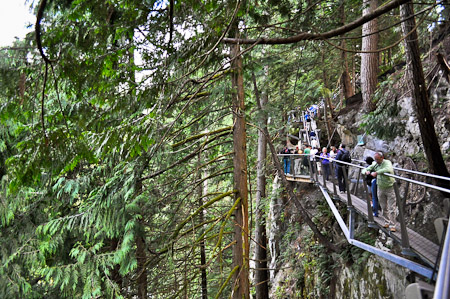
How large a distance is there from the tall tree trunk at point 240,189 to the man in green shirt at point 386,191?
2.43 m

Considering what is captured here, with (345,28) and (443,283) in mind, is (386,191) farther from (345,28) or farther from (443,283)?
(443,283)

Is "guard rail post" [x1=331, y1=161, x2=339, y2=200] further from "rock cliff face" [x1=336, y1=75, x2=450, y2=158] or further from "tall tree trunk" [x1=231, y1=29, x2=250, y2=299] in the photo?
"tall tree trunk" [x1=231, y1=29, x2=250, y2=299]

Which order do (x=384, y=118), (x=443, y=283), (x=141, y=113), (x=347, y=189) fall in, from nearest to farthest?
(x=443, y=283), (x=141, y=113), (x=347, y=189), (x=384, y=118)

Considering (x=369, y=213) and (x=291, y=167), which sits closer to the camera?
(x=369, y=213)

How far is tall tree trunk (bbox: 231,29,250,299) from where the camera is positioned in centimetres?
599

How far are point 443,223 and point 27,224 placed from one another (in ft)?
33.6

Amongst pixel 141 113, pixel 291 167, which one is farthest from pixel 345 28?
pixel 291 167

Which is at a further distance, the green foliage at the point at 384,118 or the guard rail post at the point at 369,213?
Result: the green foliage at the point at 384,118

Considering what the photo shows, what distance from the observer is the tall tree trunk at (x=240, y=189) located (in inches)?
236

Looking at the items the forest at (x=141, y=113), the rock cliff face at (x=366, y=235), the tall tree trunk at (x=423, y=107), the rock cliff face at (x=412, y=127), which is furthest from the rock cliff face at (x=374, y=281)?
the rock cliff face at (x=412, y=127)

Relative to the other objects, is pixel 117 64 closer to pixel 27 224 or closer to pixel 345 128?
pixel 27 224

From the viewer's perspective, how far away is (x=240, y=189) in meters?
6.41

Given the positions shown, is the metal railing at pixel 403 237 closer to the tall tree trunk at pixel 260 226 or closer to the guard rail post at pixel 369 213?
the guard rail post at pixel 369 213

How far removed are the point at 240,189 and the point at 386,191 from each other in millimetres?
2600
